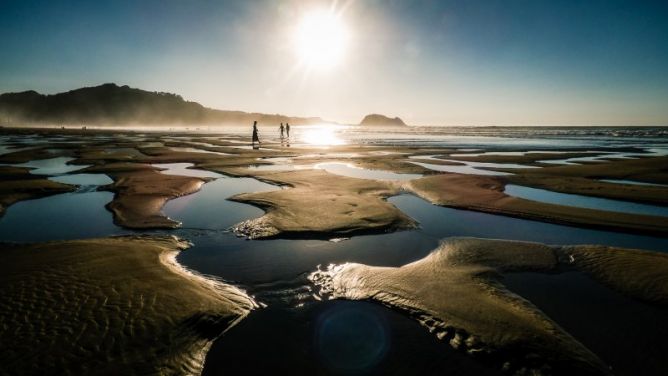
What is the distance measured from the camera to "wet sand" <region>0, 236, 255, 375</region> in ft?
16.0

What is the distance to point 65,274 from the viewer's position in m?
7.39

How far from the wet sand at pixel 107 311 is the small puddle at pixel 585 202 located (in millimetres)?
15626

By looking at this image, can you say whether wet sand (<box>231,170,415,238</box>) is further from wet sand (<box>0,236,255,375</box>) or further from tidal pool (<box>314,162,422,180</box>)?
wet sand (<box>0,236,255,375</box>)

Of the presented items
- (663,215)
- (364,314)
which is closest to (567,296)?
(364,314)

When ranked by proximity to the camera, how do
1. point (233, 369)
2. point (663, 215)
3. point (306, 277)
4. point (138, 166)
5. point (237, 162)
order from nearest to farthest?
point (233, 369)
point (306, 277)
point (663, 215)
point (138, 166)
point (237, 162)

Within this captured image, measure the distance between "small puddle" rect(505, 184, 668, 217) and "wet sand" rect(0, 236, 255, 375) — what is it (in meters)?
15.6

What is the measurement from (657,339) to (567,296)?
1.56 meters

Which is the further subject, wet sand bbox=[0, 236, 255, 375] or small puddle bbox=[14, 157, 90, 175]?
small puddle bbox=[14, 157, 90, 175]

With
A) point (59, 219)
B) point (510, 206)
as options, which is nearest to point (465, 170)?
point (510, 206)

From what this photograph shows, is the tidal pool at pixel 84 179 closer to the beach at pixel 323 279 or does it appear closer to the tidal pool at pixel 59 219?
the beach at pixel 323 279

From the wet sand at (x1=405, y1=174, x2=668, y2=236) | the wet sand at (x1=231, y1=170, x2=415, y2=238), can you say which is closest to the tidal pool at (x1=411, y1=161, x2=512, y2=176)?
the wet sand at (x1=405, y1=174, x2=668, y2=236)

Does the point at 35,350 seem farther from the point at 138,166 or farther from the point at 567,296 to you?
the point at 138,166

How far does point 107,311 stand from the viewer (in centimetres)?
604

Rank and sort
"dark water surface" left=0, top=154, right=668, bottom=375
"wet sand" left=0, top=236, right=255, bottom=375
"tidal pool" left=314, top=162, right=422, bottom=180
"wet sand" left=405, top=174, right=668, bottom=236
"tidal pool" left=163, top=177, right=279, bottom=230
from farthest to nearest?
"tidal pool" left=314, top=162, right=422, bottom=180 < "wet sand" left=405, top=174, right=668, bottom=236 < "tidal pool" left=163, top=177, right=279, bottom=230 < "dark water surface" left=0, top=154, right=668, bottom=375 < "wet sand" left=0, top=236, right=255, bottom=375
